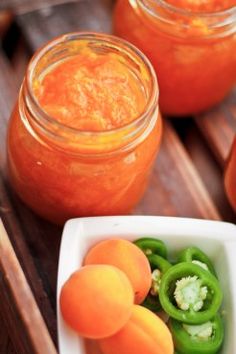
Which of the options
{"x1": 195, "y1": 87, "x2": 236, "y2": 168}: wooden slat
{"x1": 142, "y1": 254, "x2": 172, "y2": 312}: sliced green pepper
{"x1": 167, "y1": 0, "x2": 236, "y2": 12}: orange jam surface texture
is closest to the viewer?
{"x1": 142, "y1": 254, "x2": 172, "y2": 312}: sliced green pepper

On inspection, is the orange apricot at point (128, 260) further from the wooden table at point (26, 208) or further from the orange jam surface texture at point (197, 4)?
the orange jam surface texture at point (197, 4)

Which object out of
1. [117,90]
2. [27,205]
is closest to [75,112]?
[117,90]

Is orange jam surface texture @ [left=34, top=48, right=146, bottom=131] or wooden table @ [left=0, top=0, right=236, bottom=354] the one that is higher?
orange jam surface texture @ [left=34, top=48, right=146, bottom=131]

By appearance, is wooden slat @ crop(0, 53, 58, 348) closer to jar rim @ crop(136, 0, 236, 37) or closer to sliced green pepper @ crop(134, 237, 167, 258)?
sliced green pepper @ crop(134, 237, 167, 258)

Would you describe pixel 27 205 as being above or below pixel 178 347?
above

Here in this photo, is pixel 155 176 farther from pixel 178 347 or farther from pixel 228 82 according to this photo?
pixel 178 347

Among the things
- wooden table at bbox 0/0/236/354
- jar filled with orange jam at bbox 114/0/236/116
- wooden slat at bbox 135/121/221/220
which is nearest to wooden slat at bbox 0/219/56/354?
wooden table at bbox 0/0/236/354
